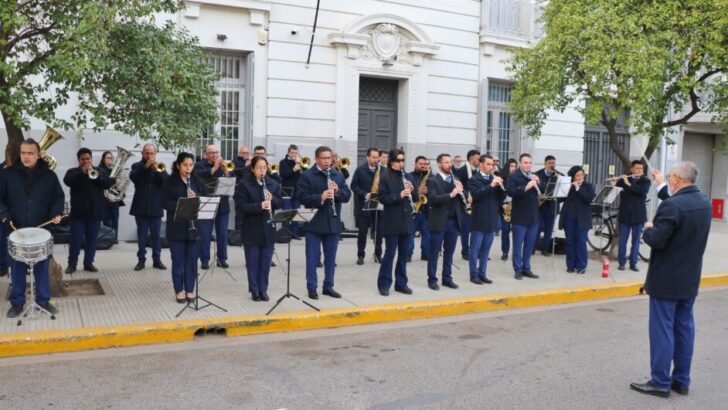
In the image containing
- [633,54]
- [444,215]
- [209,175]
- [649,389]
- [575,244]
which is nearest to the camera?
[649,389]

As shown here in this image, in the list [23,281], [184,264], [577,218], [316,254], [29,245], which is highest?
[577,218]

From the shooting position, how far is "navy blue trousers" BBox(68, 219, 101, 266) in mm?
10180

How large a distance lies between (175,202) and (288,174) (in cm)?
492

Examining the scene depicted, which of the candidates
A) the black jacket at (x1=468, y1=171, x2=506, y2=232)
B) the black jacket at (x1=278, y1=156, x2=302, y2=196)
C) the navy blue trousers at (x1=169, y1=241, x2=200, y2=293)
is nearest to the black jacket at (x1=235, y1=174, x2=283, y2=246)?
the navy blue trousers at (x1=169, y1=241, x2=200, y2=293)

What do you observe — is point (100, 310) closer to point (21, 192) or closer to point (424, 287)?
point (21, 192)

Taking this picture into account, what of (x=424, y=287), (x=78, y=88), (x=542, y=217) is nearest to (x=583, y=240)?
(x=542, y=217)

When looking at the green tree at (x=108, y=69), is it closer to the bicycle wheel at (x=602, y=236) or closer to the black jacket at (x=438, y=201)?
the black jacket at (x=438, y=201)

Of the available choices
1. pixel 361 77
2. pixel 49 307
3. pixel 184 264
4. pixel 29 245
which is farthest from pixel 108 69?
pixel 361 77

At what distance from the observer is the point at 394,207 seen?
932cm

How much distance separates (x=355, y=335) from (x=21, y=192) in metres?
4.23

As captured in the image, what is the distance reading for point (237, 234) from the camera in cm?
1355

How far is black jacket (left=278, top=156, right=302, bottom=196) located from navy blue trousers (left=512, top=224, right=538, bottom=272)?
180 inches

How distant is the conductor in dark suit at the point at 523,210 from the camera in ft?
35.7

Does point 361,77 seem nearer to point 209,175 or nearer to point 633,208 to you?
point 209,175
